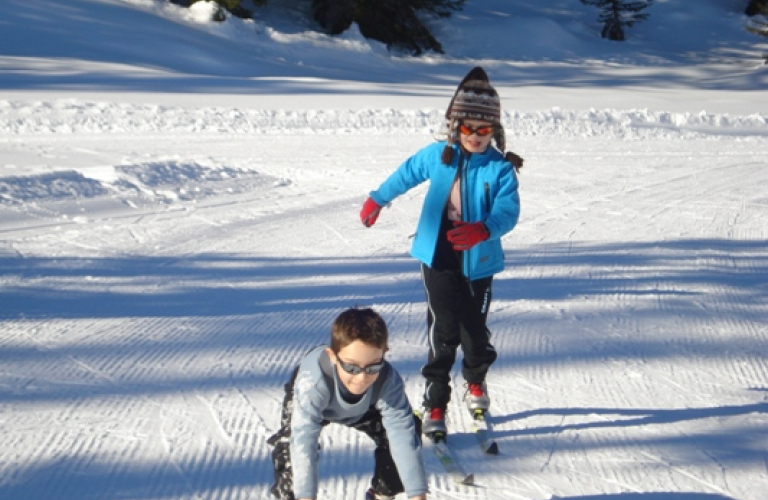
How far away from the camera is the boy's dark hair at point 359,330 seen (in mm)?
2637

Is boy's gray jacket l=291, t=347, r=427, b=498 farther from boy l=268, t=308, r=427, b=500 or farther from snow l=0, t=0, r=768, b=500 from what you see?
snow l=0, t=0, r=768, b=500

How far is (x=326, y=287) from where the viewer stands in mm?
6391

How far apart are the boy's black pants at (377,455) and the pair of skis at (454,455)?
0.56m

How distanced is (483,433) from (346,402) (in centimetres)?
136

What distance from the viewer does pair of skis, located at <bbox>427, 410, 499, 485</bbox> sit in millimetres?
3666

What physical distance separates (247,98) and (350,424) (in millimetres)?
12700

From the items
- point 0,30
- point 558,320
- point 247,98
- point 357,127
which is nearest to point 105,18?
point 0,30

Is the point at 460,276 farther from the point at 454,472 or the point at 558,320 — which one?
the point at 558,320

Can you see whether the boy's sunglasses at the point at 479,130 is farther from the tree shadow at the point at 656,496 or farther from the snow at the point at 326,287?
the tree shadow at the point at 656,496

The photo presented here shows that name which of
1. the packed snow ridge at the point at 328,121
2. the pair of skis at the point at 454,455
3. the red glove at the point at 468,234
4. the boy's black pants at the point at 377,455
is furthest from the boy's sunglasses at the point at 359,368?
the packed snow ridge at the point at 328,121

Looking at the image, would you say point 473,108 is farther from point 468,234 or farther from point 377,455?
point 377,455

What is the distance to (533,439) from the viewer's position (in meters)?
4.10

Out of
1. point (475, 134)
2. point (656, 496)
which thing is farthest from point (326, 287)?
point (656, 496)

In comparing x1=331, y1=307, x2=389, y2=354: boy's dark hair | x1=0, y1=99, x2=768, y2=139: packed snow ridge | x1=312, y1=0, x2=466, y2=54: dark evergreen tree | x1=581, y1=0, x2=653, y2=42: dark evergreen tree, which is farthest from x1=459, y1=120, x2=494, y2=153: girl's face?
x1=581, y1=0, x2=653, y2=42: dark evergreen tree
